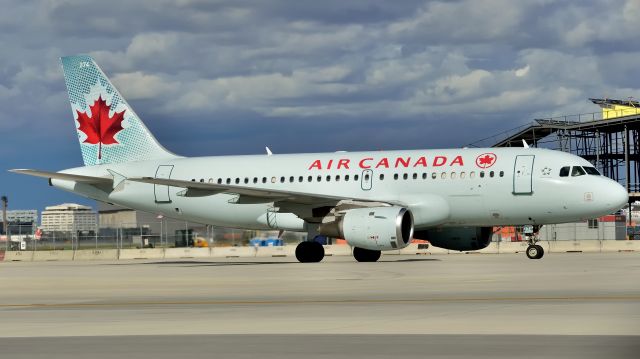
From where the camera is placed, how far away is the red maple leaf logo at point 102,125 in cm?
4641

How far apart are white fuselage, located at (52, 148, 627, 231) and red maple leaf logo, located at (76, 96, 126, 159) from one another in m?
3.19

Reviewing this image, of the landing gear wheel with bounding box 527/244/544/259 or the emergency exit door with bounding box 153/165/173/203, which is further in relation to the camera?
the emergency exit door with bounding box 153/165/173/203

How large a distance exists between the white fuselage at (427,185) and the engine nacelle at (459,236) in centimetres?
163

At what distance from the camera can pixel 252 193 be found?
3819 cm

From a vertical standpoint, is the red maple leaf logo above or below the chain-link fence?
above

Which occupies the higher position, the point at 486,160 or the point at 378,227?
the point at 486,160

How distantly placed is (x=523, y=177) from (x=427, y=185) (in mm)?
3399

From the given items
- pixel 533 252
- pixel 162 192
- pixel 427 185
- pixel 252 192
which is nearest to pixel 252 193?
pixel 252 192

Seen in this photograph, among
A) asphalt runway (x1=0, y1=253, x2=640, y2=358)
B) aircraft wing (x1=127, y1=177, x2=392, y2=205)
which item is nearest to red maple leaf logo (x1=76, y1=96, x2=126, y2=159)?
aircraft wing (x1=127, y1=177, x2=392, y2=205)

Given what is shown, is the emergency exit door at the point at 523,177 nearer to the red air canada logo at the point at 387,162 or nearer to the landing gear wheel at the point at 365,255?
the red air canada logo at the point at 387,162

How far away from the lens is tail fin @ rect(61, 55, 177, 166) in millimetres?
46219

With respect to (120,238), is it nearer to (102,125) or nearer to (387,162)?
(102,125)

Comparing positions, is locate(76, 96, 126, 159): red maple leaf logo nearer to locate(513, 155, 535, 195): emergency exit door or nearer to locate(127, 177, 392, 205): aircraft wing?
locate(127, 177, 392, 205): aircraft wing

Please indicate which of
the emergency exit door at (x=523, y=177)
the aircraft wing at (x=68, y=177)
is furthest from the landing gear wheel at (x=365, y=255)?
the aircraft wing at (x=68, y=177)
